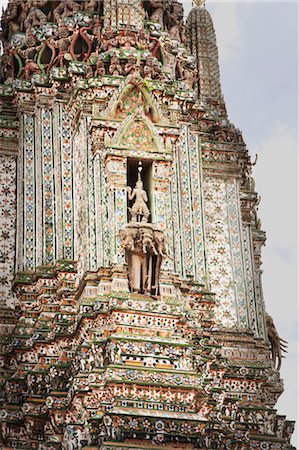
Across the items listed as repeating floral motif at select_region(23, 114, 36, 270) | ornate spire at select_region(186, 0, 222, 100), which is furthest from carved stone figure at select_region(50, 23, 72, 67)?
ornate spire at select_region(186, 0, 222, 100)

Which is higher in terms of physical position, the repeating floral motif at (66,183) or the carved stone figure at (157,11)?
the carved stone figure at (157,11)

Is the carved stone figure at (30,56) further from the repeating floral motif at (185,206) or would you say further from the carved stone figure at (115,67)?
the repeating floral motif at (185,206)

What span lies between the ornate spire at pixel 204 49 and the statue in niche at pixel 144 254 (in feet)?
24.2

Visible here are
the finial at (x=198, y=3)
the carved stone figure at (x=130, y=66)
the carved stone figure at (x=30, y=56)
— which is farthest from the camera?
the finial at (x=198, y=3)

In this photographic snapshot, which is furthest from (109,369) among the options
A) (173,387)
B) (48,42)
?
(48,42)

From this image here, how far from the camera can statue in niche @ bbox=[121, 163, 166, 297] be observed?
28.2 m

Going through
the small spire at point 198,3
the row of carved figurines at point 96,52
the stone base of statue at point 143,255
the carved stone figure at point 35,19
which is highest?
the small spire at point 198,3

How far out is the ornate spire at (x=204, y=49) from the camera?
35.4 metres

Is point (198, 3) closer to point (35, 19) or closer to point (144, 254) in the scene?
point (35, 19)

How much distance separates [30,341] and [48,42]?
673cm

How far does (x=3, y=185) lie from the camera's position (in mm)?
31016

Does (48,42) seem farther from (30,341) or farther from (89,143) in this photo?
(30,341)

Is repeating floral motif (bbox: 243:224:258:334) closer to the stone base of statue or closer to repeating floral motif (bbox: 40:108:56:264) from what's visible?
the stone base of statue

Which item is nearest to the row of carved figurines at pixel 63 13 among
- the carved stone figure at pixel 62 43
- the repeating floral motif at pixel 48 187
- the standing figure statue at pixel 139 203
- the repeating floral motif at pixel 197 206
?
the carved stone figure at pixel 62 43
